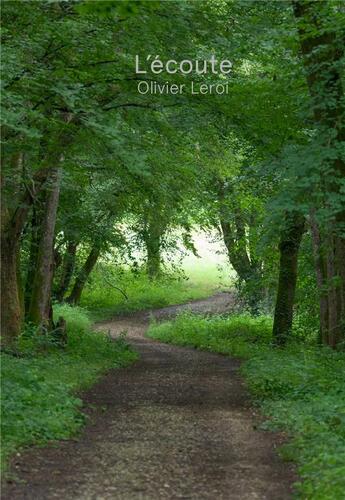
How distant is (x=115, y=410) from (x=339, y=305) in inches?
363

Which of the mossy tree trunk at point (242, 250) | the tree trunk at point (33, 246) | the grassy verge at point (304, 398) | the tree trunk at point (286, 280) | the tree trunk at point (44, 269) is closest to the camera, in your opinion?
the grassy verge at point (304, 398)

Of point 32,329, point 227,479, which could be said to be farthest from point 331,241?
point 227,479

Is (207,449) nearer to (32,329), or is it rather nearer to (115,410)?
(115,410)

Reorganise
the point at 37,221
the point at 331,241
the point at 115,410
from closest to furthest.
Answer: the point at 115,410, the point at 331,241, the point at 37,221

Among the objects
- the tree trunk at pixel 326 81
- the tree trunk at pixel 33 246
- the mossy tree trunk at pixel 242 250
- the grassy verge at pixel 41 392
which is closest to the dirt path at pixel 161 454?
the grassy verge at pixel 41 392

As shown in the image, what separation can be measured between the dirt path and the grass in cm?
2042

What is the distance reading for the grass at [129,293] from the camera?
1463 inches

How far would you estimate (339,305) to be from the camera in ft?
64.9

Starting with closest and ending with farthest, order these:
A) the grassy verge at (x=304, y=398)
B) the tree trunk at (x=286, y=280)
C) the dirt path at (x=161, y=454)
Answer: the dirt path at (x=161, y=454) → the grassy verge at (x=304, y=398) → the tree trunk at (x=286, y=280)

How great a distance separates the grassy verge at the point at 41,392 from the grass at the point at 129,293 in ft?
55.2

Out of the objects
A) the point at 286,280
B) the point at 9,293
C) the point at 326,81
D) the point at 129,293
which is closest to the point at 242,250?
the point at 286,280

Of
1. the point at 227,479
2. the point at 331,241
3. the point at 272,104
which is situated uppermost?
the point at 272,104

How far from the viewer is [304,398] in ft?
41.1

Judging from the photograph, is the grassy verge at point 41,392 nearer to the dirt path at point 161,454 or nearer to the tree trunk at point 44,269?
the dirt path at point 161,454
